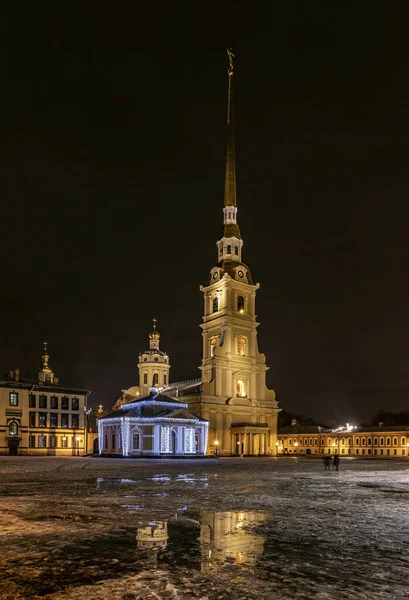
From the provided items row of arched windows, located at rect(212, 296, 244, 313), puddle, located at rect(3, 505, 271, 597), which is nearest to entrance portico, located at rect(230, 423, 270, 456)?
row of arched windows, located at rect(212, 296, 244, 313)

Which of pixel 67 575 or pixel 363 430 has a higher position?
pixel 67 575

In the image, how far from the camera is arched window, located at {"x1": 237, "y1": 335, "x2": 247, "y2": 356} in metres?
83.4

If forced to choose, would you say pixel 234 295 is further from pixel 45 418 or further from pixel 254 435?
pixel 45 418

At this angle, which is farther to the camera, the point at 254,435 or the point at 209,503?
the point at 254,435

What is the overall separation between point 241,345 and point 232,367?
455 cm

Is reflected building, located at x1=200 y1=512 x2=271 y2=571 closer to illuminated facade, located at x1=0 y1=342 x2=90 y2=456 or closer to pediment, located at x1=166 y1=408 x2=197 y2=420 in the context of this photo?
pediment, located at x1=166 y1=408 x2=197 y2=420

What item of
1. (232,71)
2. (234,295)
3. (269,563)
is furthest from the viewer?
(232,71)

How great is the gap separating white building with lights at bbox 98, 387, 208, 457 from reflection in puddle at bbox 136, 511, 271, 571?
54.6m

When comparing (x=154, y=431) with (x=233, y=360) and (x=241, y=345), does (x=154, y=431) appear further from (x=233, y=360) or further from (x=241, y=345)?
(x=241, y=345)

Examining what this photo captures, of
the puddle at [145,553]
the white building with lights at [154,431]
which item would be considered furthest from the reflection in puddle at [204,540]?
the white building with lights at [154,431]

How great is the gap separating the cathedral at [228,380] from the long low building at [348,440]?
25.0m

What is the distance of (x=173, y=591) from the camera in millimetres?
6020

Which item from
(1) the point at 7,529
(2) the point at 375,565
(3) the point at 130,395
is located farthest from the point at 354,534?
(3) the point at 130,395

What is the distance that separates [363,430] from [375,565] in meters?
111
